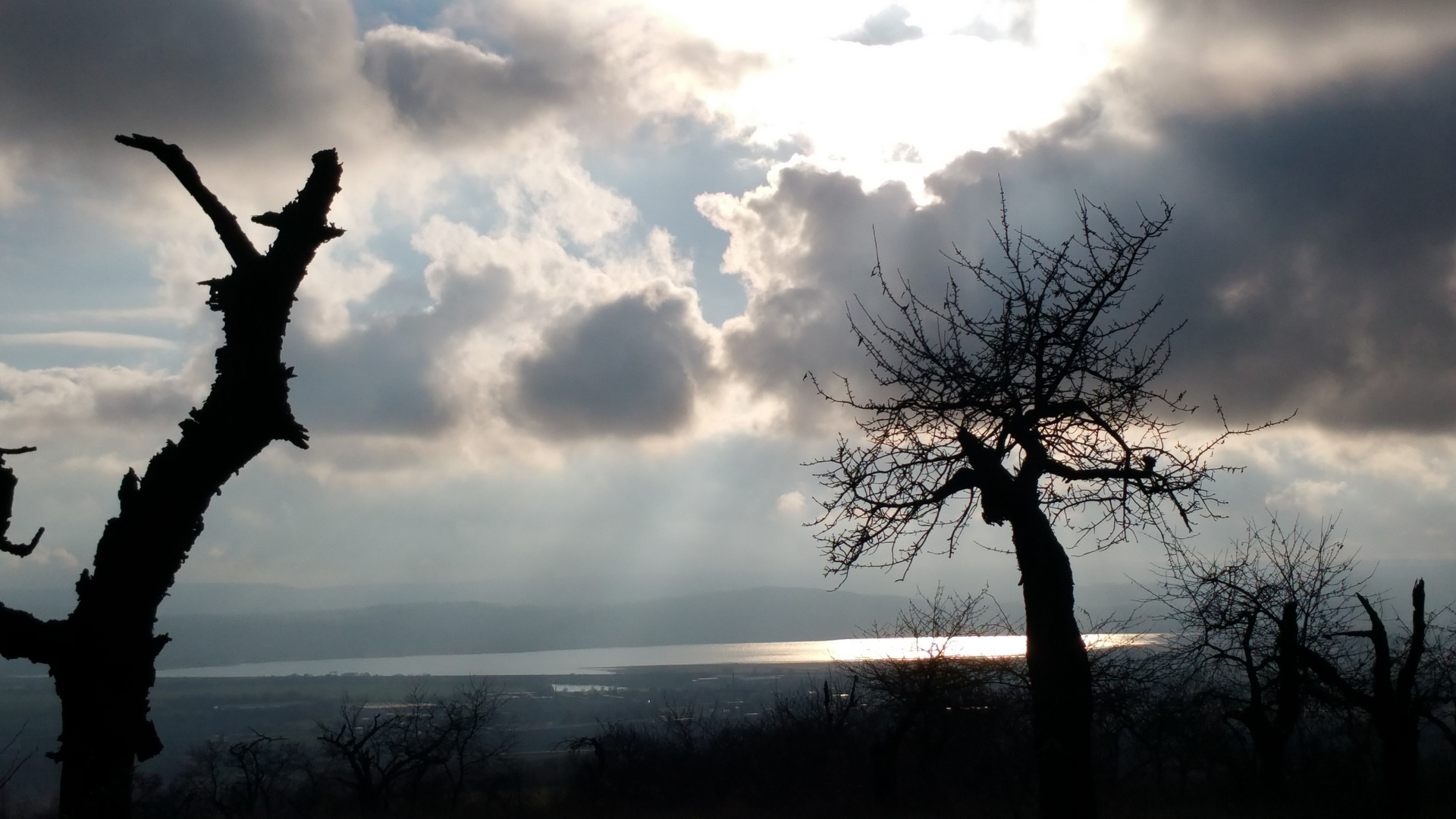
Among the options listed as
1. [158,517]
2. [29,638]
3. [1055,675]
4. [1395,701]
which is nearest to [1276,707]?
[1395,701]

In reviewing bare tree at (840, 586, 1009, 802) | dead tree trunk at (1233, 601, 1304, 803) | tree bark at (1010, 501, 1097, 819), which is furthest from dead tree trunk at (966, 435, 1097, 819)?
bare tree at (840, 586, 1009, 802)

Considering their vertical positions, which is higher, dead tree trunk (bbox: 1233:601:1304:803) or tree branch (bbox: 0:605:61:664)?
tree branch (bbox: 0:605:61:664)

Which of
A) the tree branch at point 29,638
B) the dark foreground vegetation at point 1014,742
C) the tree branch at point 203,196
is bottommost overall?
the dark foreground vegetation at point 1014,742

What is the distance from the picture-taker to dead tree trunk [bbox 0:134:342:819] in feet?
23.4

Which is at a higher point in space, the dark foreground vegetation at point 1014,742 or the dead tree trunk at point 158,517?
the dead tree trunk at point 158,517

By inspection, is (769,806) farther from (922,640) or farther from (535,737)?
(535,737)

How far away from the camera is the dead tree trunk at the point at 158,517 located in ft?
23.4

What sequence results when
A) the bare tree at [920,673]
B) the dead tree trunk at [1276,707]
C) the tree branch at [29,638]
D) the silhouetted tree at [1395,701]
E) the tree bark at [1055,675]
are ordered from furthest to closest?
1. the bare tree at [920,673]
2. the dead tree trunk at [1276,707]
3. the silhouetted tree at [1395,701]
4. the tree bark at [1055,675]
5. the tree branch at [29,638]

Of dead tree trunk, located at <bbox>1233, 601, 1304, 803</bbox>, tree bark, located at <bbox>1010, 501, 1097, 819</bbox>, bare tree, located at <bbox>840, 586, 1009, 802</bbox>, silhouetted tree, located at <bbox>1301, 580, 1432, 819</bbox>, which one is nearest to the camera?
tree bark, located at <bbox>1010, 501, 1097, 819</bbox>

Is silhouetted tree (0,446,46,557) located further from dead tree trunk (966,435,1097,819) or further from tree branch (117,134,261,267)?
dead tree trunk (966,435,1097,819)

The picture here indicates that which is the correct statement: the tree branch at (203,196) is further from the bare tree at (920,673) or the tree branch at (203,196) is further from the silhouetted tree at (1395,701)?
the bare tree at (920,673)

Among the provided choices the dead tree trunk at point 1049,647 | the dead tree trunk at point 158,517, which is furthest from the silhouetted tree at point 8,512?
the dead tree trunk at point 1049,647

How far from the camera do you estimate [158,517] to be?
753 centimetres

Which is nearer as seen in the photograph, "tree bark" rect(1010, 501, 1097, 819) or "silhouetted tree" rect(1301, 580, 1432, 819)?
"tree bark" rect(1010, 501, 1097, 819)
